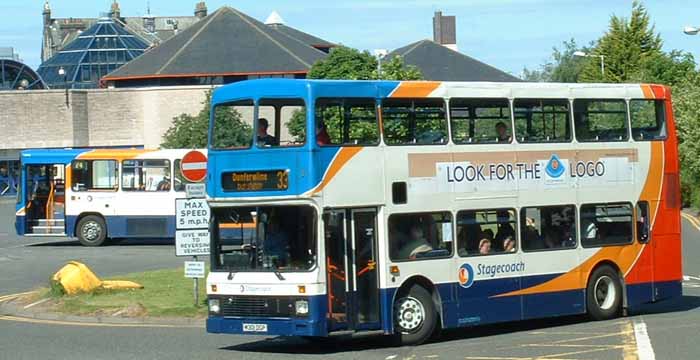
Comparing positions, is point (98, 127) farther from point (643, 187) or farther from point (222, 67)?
point (643, 187)

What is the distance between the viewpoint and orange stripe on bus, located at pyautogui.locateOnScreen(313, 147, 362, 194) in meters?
15.7

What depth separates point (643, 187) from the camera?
19.8m

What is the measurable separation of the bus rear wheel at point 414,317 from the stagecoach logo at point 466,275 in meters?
0.66

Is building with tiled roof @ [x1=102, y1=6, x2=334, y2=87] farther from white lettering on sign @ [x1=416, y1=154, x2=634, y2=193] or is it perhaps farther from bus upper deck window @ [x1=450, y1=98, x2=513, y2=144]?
bus upper deck window @ [x1=450, y1=98, x2=513, y2=144]

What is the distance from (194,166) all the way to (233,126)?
3.89 m

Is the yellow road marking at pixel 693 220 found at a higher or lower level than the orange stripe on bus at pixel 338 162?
lower

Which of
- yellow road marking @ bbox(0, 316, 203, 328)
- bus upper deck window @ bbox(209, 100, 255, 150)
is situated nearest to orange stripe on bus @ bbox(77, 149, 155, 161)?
yellow road marking @ bbox(0, 316, 203, 328)

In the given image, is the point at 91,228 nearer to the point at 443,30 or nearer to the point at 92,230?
the point at 92,230

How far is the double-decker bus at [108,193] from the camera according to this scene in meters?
37.2

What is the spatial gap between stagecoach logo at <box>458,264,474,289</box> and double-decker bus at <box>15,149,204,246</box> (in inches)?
820

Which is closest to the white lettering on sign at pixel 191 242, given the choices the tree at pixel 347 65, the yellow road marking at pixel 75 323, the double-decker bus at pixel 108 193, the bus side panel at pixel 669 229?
the yellow road marking at pixel 75 323

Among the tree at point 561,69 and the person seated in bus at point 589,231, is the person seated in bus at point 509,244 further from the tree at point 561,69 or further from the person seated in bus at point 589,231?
the tree at point 561,69

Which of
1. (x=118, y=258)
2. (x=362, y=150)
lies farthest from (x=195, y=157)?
(x=118, y=258)

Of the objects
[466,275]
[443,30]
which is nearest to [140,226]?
[466,275]
